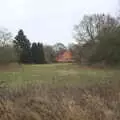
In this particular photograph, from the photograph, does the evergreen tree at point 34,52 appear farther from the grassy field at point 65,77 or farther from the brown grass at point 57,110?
the brown grass at point 57,110

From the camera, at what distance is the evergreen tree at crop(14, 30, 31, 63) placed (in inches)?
2803

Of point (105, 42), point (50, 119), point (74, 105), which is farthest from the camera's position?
point (105, 42)

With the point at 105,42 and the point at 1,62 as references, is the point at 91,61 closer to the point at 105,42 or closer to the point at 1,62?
the point at 105,42

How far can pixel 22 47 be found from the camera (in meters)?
74.4

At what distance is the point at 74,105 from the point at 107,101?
1.42 meters

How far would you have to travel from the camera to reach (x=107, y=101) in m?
8.38

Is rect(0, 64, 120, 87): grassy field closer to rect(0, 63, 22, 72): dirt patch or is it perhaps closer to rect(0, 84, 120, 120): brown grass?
rect(0, 84, 120, 120): brown grass

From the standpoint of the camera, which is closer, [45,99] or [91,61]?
[45,99]

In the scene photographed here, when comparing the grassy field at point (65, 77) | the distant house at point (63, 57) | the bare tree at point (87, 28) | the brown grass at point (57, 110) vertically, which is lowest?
the grassy field at point (65, 77)

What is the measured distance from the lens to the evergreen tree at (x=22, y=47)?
7119 cm

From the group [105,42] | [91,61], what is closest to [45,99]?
[105,42]

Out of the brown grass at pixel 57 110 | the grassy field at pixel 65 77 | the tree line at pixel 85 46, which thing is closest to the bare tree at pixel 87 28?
the tree line at pixel 85 46

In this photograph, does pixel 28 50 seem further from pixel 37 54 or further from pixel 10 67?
pixel 10 67

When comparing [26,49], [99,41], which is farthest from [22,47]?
[99,41]
